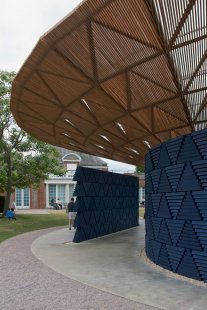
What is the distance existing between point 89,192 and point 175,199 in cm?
892

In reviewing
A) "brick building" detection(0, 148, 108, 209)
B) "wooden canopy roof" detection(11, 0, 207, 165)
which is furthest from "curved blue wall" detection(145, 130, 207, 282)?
"brick building" detection(0, 148, 108, 209)

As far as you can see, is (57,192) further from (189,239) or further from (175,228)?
(189,239)

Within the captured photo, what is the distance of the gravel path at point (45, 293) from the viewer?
8117 millimetres

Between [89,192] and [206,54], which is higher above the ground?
[206,54]

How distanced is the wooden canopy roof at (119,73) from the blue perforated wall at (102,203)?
2454 millimetres

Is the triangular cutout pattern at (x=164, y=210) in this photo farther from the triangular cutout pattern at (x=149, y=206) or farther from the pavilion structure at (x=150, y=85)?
the triangular cutout pattern at (x=149, y=206)

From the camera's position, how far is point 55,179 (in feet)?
206

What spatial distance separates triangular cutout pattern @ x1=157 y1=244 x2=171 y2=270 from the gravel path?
9.54ft

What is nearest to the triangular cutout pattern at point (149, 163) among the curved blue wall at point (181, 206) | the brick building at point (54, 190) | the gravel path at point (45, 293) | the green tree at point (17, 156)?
the curved blue wall at point (181, 206)

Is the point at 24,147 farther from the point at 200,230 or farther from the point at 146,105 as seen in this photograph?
the point at 200,230

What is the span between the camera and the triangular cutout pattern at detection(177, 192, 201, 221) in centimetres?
1053

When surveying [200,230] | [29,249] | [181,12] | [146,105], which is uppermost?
[181,12]

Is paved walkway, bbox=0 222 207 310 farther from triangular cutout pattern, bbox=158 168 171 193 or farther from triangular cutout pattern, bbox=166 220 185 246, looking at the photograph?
triangular cutout pattern, bbox=158 168 171 193

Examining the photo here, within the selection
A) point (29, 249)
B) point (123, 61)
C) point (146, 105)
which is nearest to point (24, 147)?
point (29, 249)
